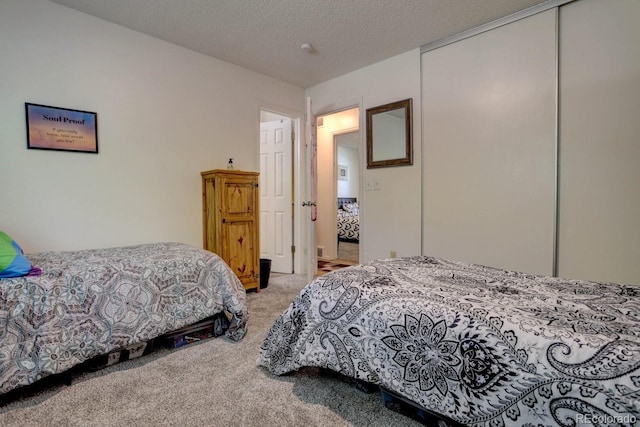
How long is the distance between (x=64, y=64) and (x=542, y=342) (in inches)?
133

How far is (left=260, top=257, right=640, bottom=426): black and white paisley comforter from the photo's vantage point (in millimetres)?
838

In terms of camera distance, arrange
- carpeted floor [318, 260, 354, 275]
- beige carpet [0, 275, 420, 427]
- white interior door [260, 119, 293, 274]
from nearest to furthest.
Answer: beige carpet [0, 275, 420, 427], white interior door [260, 119, 293, 274], carpeted floor [318, 260, 354, 275]

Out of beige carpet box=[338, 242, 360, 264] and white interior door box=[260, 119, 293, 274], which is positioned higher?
white interior door box=[260, 119, 293, 274]

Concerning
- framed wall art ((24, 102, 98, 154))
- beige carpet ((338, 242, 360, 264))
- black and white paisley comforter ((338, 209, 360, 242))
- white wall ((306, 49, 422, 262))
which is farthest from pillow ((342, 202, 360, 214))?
framed wall art ((24, 102, 98, 154))

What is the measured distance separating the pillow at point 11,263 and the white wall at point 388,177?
2927 millimetres

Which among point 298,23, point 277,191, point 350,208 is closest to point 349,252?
point 350,208

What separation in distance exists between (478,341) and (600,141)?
218 cm

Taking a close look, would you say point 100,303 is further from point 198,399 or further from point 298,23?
point 298,23

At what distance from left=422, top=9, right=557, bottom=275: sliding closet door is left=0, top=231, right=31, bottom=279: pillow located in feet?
9.94

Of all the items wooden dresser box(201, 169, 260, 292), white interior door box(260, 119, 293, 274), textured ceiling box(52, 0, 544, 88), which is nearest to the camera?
textured ceiling box(52, 0, 544, 88)

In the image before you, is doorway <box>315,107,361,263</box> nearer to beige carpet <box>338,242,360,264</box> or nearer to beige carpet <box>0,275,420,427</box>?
beige carpet <box>338,242,360,264</box>

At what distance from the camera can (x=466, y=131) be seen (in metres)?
2.96

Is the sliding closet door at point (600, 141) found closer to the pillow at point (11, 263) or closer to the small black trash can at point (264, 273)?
the small black trash can at point (264, 273)

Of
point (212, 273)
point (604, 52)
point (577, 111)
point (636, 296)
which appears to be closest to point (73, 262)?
point (212, 273)
